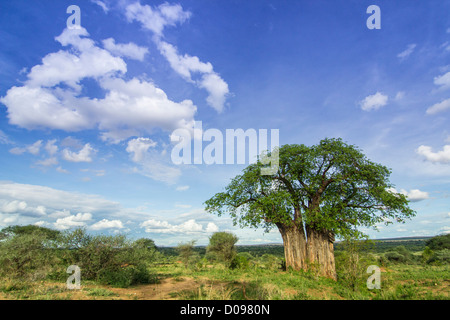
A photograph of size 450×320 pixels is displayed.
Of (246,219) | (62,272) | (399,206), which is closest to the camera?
(62,272)

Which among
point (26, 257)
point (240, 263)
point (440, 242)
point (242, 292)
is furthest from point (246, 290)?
point (440, 242)

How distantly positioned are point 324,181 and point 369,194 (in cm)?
260

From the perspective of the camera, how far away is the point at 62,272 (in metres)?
12.2

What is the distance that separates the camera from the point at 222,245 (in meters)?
29.8

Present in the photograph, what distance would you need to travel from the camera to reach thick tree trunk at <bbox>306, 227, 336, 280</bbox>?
46.7 feet

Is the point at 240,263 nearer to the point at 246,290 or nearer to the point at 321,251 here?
the point at 321,251

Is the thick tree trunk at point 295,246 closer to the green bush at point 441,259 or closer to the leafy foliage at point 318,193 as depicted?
the leafy foliage at point 318,193

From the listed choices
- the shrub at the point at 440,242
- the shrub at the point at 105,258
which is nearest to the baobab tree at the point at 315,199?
the shrub at the point at 105,258

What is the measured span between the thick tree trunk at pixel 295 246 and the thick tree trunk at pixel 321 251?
0.38 m

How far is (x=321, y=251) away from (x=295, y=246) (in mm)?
1567

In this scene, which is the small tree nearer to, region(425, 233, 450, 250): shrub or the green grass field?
the green grass field
